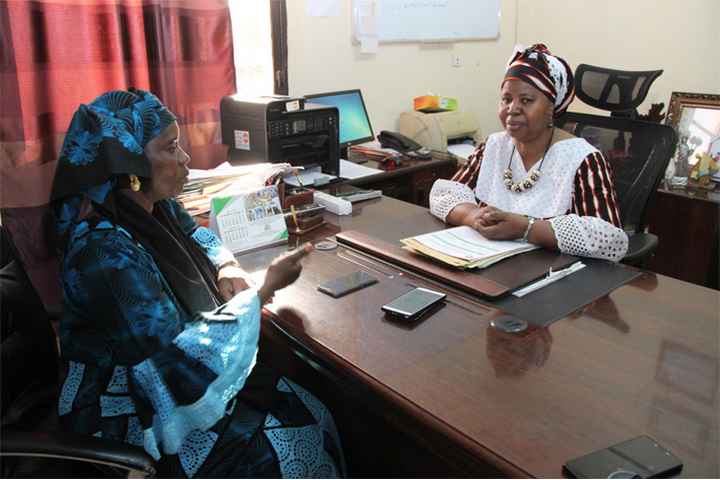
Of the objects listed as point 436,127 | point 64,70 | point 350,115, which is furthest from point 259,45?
point 436,127

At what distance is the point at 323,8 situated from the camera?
272 cm

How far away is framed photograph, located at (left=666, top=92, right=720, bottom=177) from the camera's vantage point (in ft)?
9.29

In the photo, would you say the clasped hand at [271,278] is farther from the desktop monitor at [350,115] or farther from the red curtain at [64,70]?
the desktop monitor at [350,115]

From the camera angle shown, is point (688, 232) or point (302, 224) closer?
point (302, 224)

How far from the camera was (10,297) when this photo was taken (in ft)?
3.78

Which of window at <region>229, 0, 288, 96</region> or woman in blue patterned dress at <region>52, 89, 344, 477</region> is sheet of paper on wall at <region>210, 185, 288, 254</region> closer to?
woman in blue patterned dress at <region>52, 89, 344, 477</region>

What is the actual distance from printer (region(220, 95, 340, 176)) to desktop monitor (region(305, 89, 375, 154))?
0.50 m

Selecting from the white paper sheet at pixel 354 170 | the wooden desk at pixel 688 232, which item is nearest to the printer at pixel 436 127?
the white paper sheet at pixel 354 170

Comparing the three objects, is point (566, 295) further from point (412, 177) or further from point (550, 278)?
point (412, 177)

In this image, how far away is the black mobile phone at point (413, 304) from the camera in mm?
1153

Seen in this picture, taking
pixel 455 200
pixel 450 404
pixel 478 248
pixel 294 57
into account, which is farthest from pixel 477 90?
pixel 450 404

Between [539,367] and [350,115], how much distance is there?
2058 millimetres

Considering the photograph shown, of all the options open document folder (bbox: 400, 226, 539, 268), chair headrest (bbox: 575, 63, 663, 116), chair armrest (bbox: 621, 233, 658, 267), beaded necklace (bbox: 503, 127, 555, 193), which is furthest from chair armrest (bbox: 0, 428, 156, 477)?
chair headrest (bbox: 575, 63, 663, 116)

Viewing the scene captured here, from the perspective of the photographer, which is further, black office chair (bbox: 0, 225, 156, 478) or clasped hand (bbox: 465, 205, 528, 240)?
clasped hand (bbox: 465, 205, 528, 240)
